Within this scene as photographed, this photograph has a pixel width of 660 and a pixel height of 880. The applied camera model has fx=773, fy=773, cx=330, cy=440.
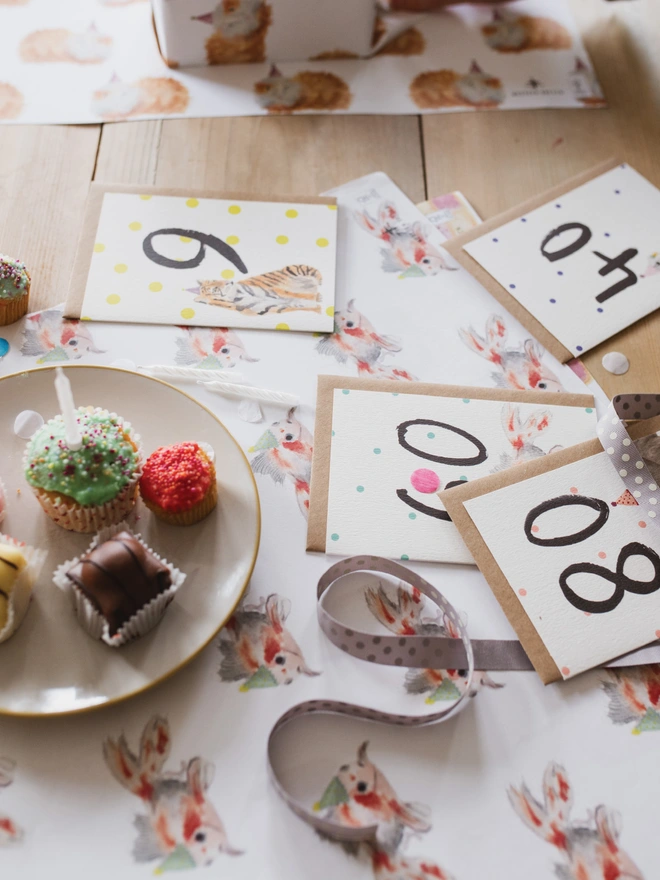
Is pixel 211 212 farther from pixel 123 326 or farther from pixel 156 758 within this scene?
pixel 156 758

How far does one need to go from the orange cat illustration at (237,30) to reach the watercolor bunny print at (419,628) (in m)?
0.85

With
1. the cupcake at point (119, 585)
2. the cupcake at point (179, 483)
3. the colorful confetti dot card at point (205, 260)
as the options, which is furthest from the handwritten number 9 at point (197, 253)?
the cupcake at point (119, 585)

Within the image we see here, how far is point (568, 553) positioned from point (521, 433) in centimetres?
16

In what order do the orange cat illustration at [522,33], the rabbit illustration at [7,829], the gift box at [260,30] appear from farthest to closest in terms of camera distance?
the orange cat illustration at [522,33]
the gift box at [260,30]
the rabbit illustration at [7,829]

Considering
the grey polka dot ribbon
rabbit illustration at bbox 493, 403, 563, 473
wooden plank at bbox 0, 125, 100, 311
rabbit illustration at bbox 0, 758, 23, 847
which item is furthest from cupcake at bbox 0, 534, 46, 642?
the grey polka dot ribbon

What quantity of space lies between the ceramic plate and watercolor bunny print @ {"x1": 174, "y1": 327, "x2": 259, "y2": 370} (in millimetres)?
98

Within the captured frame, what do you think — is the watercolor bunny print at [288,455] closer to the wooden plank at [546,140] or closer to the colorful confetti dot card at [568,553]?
the colorful confetti dot card at [568,553]

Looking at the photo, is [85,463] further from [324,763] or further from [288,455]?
[324,763]

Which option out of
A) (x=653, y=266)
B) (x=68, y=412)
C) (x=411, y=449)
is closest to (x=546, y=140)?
(x=653, y=266)

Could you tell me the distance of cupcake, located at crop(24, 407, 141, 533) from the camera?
71 centimetres

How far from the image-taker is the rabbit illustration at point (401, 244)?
103cm

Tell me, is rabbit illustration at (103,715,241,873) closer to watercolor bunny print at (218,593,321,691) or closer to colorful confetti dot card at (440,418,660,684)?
watercolor bunny print at (218,593,321,691)

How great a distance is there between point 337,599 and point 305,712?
4.7 inches

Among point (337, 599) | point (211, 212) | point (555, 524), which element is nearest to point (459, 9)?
point (211, 212)
